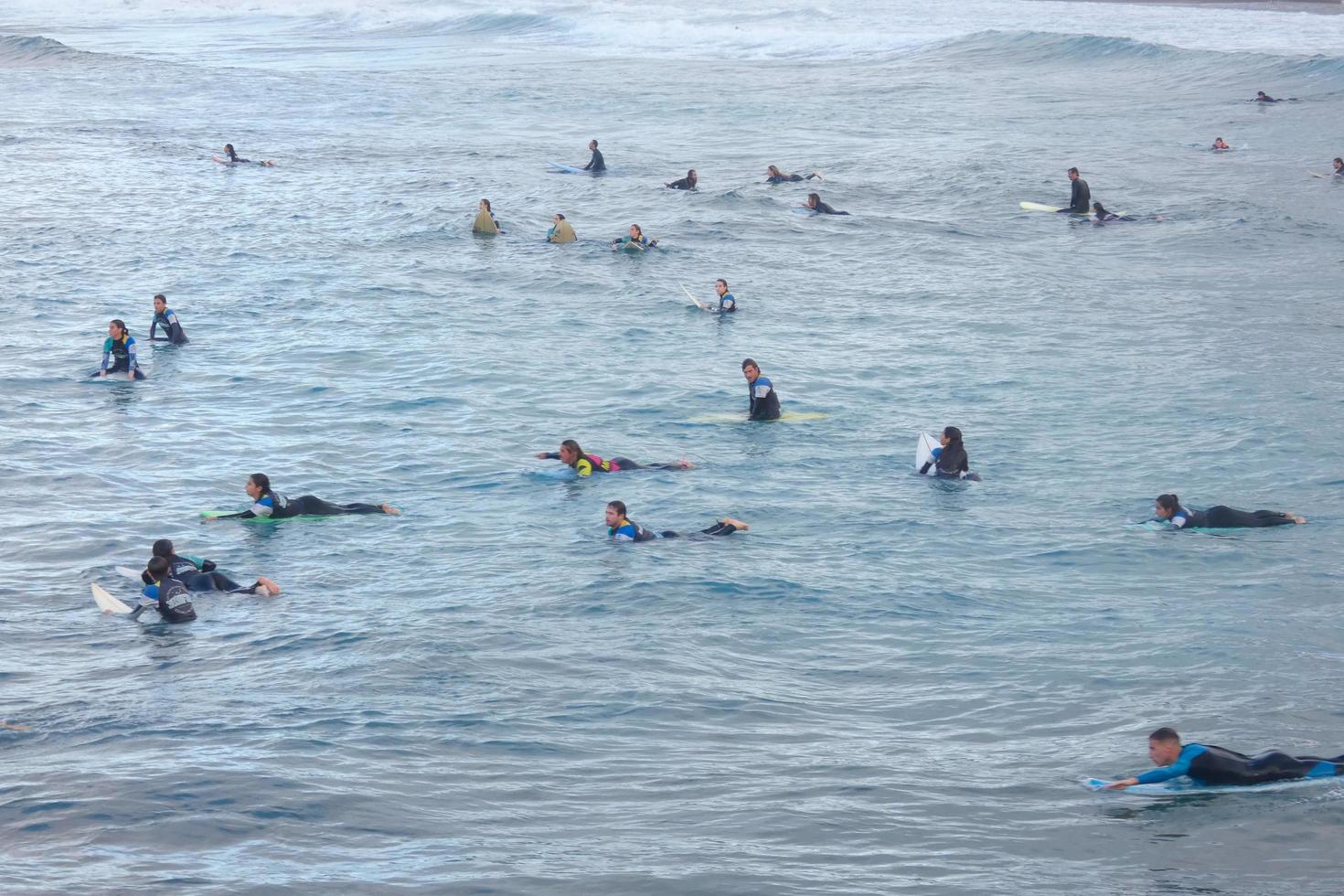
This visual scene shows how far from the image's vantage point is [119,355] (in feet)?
78.7

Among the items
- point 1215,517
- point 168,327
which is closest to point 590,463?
point 1215,517

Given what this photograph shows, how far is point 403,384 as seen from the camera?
24.2 m

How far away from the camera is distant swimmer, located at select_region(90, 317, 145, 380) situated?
2381 cm

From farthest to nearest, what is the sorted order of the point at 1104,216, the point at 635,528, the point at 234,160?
the point at 234,160 < the point at 1104,216 < the point at 635,528

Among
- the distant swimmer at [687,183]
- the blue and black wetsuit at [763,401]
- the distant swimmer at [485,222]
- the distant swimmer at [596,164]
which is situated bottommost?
the blue and black wetsuit at [763,401]

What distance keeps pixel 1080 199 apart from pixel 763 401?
17816 mm

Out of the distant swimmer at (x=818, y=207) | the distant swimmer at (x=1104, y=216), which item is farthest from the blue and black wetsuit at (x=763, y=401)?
the distant swimmer at (x=1104, y=216)

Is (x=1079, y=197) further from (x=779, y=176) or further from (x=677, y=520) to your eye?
(x=677, y=520)

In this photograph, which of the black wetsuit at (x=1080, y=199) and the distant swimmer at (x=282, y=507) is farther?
the black wetsuit at (x=1080, y=199)

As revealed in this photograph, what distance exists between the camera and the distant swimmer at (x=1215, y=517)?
1683 centimetres

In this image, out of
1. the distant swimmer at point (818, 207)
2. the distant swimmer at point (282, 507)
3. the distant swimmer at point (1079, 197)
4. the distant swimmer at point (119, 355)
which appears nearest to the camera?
the distant swimmer at point (282, 507)

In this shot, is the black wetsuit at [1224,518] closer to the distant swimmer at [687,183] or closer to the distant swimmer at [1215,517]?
the distant swimmer at [1215,517]

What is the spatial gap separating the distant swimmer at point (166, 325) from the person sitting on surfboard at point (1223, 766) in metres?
20.8

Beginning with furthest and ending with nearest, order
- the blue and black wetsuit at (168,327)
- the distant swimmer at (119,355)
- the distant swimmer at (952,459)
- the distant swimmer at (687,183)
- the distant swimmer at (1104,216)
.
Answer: the distant swimmer at (687,183) → the distant swimmer at (1104,216) → the blue and black wetsuit at (168,327) → the distant swimmer at (119,355) → the distant swimmer at (952,459)
